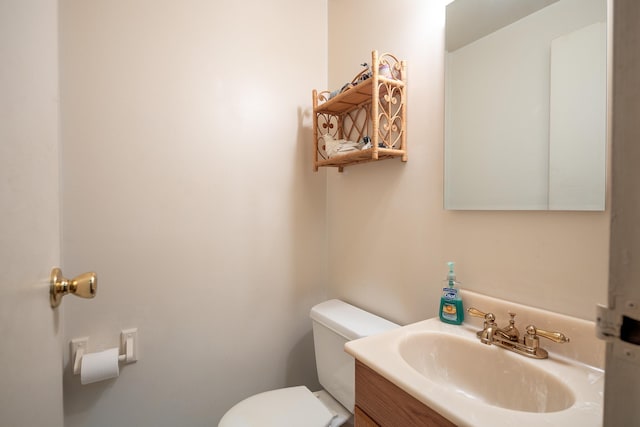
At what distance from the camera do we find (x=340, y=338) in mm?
1201

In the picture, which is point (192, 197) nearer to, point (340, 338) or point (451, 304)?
point (340, 338)

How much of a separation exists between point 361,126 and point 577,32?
31.8 inches

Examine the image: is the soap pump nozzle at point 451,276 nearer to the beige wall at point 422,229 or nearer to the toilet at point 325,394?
the beige wall at point 422,229

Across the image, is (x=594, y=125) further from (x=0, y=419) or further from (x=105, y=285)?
(x=105, y=285)

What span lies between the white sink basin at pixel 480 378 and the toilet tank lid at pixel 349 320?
0.76 ft

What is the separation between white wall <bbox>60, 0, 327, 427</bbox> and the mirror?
82cm

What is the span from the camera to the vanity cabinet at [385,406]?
61 cm

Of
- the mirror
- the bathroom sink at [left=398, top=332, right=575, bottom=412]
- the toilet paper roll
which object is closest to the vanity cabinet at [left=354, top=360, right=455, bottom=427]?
the bathroom sink at [left=398, top=332, right=575, bottom=412]

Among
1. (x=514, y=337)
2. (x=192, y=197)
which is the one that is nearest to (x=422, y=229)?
(x=514, y=337)

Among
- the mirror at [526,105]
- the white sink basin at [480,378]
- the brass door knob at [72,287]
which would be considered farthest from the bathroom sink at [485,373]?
the brass door knob at [72,287]

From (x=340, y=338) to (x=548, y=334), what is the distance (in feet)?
2.36

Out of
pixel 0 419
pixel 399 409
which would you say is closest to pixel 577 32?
pixel 399 409

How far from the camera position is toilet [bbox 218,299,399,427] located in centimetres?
108

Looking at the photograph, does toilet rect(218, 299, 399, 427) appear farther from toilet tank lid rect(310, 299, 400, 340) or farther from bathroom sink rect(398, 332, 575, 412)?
bathroom sink rect(398, 332, 575, 412)
